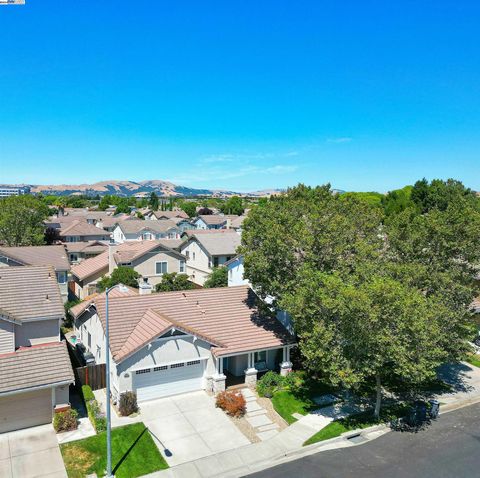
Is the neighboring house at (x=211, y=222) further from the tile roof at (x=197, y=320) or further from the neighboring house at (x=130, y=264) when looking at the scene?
the tile roof at (x=197, y=320)

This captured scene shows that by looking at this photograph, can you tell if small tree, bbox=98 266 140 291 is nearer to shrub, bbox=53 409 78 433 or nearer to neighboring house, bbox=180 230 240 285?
neighboring house, bbox=180 230 240 285

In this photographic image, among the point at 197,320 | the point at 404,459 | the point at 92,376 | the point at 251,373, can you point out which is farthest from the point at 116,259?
the point at 404,459

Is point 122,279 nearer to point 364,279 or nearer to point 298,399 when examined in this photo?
point 298,399

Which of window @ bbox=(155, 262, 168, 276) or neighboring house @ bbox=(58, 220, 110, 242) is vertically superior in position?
neighboring house @ bbox=(58, 220, 110, 242)

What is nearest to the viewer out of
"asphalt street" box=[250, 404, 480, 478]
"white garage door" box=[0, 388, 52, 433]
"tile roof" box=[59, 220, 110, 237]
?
"asphalt street" box=[250, 404, 480, 478]

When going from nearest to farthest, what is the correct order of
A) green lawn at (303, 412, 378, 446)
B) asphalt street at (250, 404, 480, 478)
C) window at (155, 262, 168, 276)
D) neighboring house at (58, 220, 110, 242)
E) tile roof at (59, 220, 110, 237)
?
asphalt street at (250, 404, 480, 478), green lawn at (303, 412, 378, 446), window at (155, 262, 168, 276), neighboring house at (58, 220, 110, 242), tile roof at (59, 220, 110, 237)

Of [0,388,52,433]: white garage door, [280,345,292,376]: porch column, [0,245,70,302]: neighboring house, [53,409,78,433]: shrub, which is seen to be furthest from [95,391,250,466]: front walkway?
[0,245,70,302]: neighboring house
